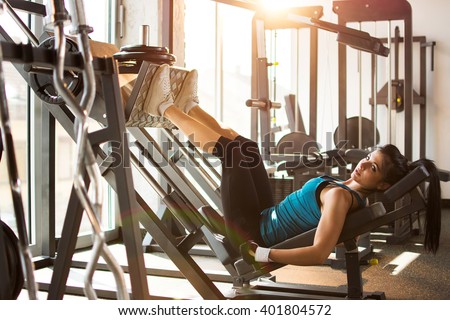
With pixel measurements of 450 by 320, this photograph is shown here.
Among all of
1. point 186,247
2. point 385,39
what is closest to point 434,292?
point 186,247

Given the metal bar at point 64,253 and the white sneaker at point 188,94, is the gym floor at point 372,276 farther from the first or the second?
the metal bar at point 64,253

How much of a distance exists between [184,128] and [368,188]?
755 millimetres

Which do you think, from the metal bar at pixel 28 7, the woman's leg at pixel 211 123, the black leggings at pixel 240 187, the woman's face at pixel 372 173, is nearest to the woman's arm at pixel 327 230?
the woman's face at pixel 372 173

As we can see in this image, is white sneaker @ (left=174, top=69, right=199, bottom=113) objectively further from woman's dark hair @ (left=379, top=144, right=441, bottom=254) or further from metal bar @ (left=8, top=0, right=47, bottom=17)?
woman's dark hair @ (left=379, top=144, right=441, bottom=254)

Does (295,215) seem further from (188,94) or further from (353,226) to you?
(188,94)

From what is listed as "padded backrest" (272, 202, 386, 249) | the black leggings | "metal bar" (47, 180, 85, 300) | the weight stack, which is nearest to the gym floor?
the black leggings

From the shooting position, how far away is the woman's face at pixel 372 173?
7.17 ft

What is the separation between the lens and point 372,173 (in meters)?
2.19

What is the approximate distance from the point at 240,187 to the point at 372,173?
0.52 m

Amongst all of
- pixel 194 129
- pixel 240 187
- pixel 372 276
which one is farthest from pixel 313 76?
pixel 194 129

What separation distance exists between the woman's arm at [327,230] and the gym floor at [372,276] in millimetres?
537

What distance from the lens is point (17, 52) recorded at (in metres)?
1.21
